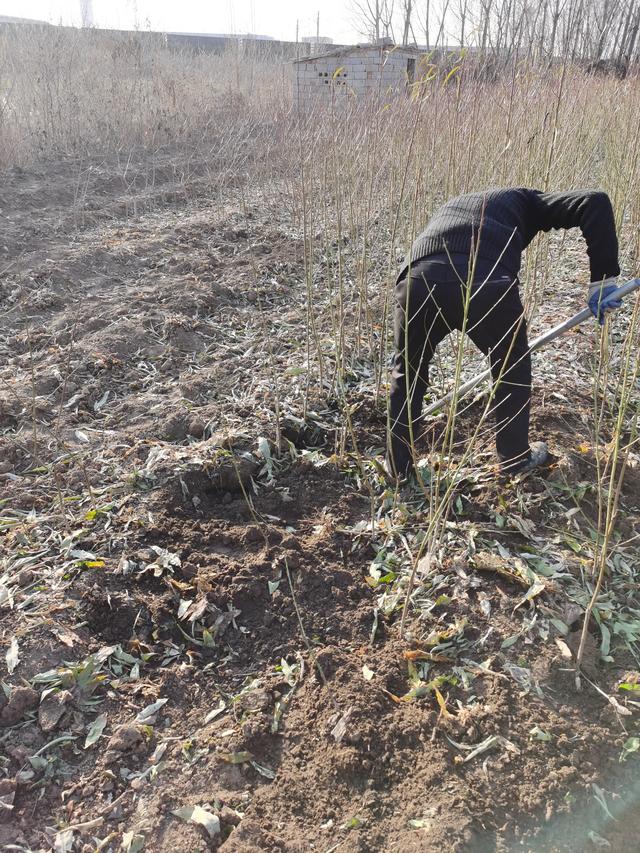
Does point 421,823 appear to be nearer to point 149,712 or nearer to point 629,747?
point 629,747

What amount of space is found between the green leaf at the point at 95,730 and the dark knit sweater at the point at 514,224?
1735mm

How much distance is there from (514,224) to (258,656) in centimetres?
177

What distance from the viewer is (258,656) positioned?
76.7 inches

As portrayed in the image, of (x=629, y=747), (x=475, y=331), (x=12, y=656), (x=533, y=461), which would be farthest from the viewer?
(x=533, y=461)

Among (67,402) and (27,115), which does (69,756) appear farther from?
(27,115)

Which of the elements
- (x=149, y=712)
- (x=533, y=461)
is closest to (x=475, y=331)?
(x=533, y=461)

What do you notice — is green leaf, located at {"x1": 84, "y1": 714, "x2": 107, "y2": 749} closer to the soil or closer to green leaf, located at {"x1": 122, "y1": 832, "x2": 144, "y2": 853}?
the soil

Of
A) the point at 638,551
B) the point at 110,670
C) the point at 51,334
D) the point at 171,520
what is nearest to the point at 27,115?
the point at 51,334

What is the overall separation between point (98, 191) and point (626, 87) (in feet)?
18.1

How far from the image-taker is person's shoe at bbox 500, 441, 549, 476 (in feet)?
7.96

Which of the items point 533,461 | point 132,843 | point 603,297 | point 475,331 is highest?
point 603,297

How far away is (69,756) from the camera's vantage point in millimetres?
1675

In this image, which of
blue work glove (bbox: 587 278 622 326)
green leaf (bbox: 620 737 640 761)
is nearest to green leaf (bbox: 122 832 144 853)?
green leaf (bbox: 620 737 640 761)

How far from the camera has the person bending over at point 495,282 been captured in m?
2.11
